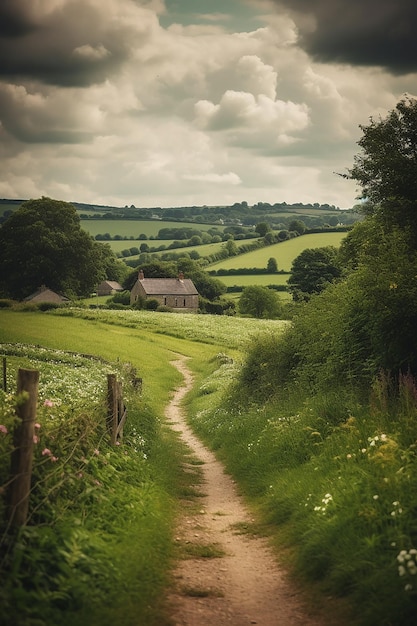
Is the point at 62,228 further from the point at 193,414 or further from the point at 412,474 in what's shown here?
the point at 412,474

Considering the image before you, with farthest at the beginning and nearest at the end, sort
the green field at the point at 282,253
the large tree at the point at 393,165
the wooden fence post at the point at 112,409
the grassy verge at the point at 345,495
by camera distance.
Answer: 1. the green field at the point at 282,253
2. the large tree at the point at 393,165
3. the wooden fence post at the point at 112,409
4. the grassy verge at the point at 345,495

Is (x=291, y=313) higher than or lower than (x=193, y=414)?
higher

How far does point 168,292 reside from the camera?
126 meters

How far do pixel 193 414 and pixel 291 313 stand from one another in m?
6.87

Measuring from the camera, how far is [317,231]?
179m

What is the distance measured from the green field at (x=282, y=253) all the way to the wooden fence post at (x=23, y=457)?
13391 cm

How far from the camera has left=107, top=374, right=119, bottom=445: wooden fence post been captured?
43.7 feet

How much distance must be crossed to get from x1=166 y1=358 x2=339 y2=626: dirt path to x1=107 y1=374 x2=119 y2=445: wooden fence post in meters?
2.12

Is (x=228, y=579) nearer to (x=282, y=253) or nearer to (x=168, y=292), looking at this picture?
(x=168, y=292)

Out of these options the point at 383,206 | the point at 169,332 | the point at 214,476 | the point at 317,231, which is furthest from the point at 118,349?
the point at 317,231

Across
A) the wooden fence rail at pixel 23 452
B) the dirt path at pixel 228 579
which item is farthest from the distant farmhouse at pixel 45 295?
the wooden fence rail at pixel 23 452

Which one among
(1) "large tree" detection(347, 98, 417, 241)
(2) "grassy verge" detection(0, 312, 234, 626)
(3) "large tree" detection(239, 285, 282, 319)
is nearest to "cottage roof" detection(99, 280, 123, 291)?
(3) "large tree" detection(239, 285, 282, 319)

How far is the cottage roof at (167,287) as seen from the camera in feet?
411

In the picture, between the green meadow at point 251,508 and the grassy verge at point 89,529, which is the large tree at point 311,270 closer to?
the green meadow at point 251,508
